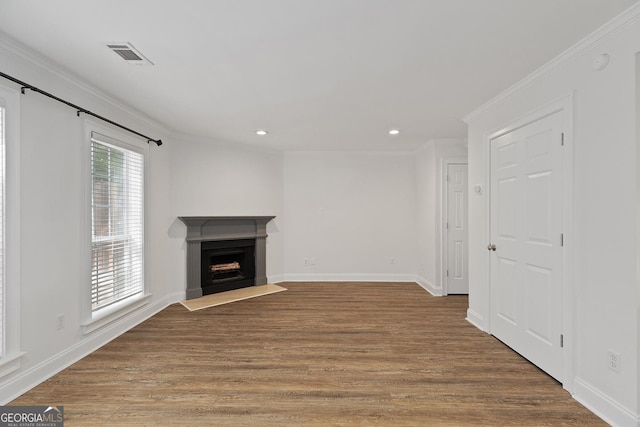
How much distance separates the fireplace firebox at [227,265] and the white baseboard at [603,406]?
4.35m

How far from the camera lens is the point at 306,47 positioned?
2.04 m

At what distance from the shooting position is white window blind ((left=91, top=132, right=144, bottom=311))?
2893mm

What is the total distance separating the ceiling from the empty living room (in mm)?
18

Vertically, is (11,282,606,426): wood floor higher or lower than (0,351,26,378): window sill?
lower

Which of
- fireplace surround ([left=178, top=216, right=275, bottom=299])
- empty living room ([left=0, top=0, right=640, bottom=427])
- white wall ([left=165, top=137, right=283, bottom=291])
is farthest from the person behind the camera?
fireplace surround ([left=178, top=216, right=275, bottom=299])

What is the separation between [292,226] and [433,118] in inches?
122

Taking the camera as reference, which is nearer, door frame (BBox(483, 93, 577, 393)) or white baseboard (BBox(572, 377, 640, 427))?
white baseboard (BBox(572, 377, 640, 427))

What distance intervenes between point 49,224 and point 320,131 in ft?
10.2

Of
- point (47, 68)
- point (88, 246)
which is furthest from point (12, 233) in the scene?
point (47, 68)

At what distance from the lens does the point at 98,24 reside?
1.81m

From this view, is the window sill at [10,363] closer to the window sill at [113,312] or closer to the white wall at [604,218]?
the window sill at [113,312]

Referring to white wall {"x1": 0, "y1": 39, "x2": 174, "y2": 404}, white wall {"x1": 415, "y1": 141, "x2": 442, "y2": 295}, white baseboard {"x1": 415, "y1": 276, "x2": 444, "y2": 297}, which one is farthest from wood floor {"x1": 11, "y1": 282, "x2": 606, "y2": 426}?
white wall {"x1": 415, "y1": 141, "x2": 442, "y2": 295}

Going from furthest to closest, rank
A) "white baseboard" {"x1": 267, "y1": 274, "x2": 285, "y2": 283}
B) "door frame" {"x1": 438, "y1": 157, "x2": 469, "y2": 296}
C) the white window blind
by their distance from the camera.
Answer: "white baseboard" {"x1": 267, "y1": 274, "x2": 285, "y2": 283}, "door frame" {"x1": 438, "y1": 157, "x2": 469, "y2": 296}, the white window blind

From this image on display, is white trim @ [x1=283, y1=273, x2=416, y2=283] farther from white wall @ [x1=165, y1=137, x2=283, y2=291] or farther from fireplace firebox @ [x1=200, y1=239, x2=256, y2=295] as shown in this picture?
fireplace firebox @ [x1=200, y1=239, x2=256, y2=295]
